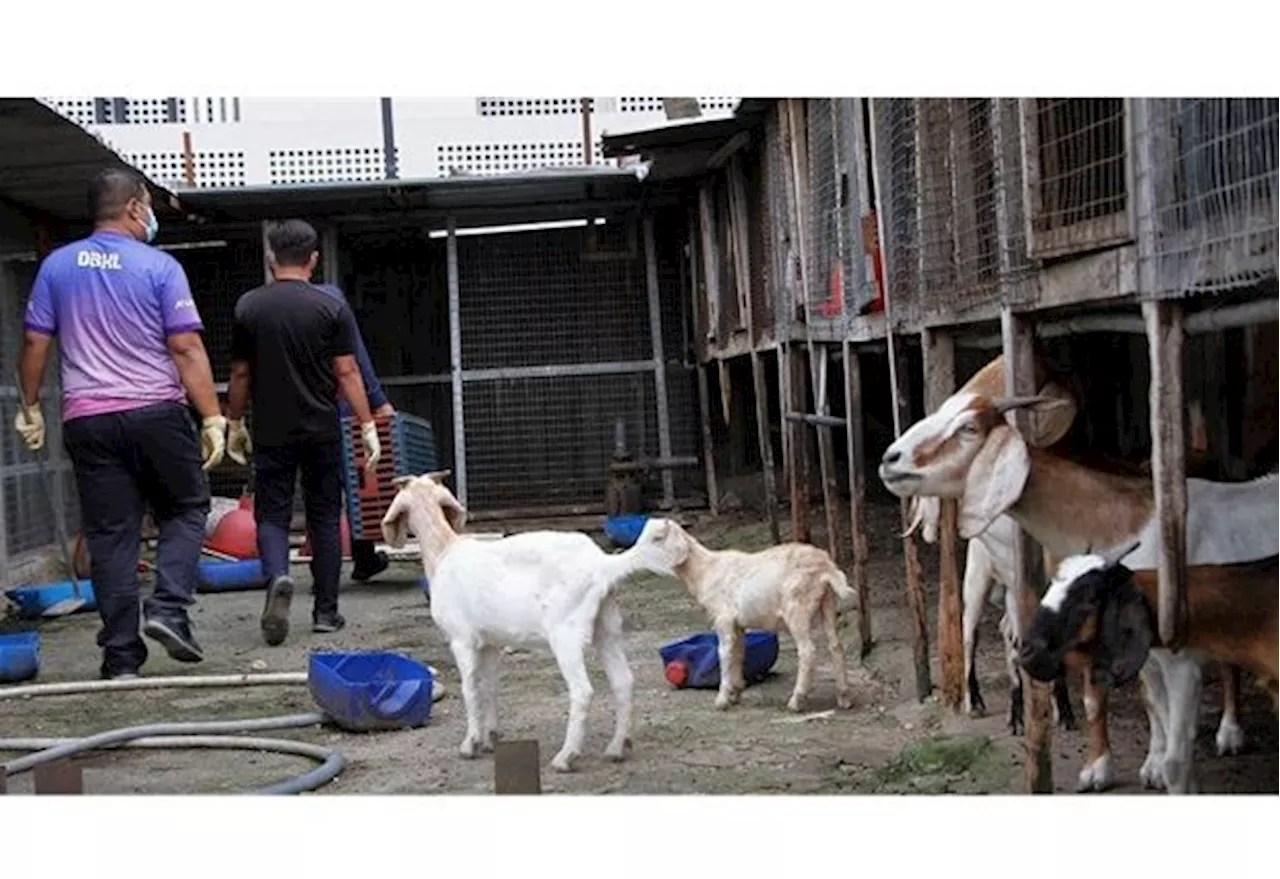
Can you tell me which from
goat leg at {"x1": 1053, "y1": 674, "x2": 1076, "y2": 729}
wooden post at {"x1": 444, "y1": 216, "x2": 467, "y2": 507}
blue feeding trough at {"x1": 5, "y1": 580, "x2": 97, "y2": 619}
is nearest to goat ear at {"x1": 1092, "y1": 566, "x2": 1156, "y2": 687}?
goat leg at {"x1": 1053, "y1": 674, "x2": 1076, "y2": 729}

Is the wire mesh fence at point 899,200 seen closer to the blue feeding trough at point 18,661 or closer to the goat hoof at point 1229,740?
the goat hoof at point 1229,740

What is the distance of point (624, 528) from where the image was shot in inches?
201

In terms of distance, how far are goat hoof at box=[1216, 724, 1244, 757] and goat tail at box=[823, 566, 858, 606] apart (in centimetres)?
104

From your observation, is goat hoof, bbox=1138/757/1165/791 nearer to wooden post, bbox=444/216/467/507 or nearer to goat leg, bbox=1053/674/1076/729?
goat leg, bbox=1053/674/1076/729

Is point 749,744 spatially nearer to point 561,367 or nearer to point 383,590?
point 383,590

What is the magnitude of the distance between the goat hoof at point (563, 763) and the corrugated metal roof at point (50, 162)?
78.8 inches

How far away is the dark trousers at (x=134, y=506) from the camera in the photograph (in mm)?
4930

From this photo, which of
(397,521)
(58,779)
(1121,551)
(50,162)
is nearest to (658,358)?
(397,521)

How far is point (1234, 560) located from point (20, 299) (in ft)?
12.8

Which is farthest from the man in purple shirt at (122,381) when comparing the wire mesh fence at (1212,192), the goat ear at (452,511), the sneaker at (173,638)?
the wire mesh fence at (1212,192)

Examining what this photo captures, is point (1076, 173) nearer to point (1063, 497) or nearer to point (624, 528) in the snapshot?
point (1063, 497)

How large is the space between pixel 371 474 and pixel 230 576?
1.95 ft
